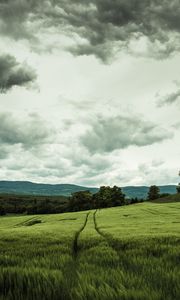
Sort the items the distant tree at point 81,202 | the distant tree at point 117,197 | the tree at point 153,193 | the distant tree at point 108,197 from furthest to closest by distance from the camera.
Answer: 1. the tree at point 153,193
2. the distant tree at point 81,202
3. the distant tree at point 117,197
4. the distant tree at point 108,197

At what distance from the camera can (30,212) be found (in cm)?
14450

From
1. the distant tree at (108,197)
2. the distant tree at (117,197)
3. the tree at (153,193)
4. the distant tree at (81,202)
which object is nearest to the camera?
the distant tree at (108,197)

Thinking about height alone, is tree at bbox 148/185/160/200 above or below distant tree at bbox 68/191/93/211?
above

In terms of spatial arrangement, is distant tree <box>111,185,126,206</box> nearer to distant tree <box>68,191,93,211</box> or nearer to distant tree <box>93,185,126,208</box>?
distant tree <box>93,185,126,208</box>

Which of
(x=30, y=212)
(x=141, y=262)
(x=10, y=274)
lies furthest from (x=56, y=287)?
(x=30, y=212)

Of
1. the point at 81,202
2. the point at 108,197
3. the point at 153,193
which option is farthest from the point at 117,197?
the point at 153,193

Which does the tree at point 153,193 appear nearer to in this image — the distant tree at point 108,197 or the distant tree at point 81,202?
the distant tree at point 108,197

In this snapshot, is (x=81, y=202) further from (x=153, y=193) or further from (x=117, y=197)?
(x=153, y=193)

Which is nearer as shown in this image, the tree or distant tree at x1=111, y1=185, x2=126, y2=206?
distant tree at x1=111, y1=185, x2=126, y2=206

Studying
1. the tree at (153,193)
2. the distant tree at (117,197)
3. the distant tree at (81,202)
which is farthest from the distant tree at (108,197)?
the tree at (153,193)

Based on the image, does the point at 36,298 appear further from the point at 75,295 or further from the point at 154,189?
the point at 154,189

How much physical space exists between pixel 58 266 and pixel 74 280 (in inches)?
67.4

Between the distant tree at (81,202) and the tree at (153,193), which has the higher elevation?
A: the tree at (153,193)

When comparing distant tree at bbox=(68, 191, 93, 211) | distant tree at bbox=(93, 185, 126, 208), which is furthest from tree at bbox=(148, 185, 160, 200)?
distant tree at bbox=(68, 191, 93, 211)
